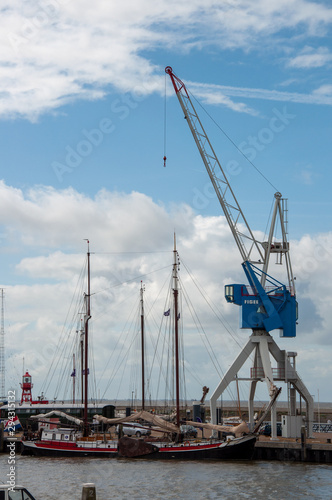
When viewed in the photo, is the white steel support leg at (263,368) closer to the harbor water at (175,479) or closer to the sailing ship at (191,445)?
the sailing ship at (191,445)

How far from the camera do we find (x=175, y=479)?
4775 centimetres

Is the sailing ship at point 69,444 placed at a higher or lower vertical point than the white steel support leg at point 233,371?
lower

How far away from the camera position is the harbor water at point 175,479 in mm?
41875

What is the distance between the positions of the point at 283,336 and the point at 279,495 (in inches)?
976

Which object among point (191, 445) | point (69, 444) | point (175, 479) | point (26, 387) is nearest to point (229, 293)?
point (191, 445)

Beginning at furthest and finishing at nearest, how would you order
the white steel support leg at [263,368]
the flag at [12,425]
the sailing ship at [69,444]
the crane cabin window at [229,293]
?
1. the flag at [12,425]
2. the crane cabin window at [229,293]
3. the white steel support leg at [263,368]
4. the sailing ship at [69,444]

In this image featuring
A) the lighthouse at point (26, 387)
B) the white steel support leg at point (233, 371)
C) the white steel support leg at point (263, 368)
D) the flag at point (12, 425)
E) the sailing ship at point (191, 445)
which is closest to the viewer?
the sailing ship at point (191, 445)

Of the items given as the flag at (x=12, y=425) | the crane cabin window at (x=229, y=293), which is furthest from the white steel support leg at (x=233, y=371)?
the flag at (x=12, y=425)

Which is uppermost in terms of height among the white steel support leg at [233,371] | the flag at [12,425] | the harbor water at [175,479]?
the white steel support leg at [233,371]

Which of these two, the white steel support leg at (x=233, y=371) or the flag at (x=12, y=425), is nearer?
the white steel support leg at (x=233, y=371)

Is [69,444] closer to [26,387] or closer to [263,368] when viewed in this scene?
[263,368]

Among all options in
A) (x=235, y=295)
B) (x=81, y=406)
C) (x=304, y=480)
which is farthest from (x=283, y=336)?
(x=81, y=406)

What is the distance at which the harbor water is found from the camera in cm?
4188

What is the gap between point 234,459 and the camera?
5678 cm
